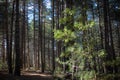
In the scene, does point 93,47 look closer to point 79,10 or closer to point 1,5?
point 79,10

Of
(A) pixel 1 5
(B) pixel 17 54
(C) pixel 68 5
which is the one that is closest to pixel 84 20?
(C) pixel 68 5

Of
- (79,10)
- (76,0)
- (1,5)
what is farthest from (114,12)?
(79,10)

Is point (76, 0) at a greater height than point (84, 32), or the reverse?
point (76, 0)

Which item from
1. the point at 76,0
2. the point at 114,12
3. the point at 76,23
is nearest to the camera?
the point at 76,23

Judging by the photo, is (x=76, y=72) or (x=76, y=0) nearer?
(x=76, y=72)

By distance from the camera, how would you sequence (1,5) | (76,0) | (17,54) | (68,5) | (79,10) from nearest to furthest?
(79,10) → (68,5) → (17,54) → (76,0) → (1,5)

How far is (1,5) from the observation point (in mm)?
24281

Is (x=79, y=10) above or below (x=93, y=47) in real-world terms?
above

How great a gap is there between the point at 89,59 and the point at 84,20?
1.61 m

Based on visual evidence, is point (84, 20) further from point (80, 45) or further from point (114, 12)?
point (114, 12)

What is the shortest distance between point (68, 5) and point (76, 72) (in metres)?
6.30

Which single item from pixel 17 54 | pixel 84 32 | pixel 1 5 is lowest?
pixel 17 54

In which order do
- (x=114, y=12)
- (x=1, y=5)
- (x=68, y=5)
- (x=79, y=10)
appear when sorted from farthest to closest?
(x=114, y=12) < (x=1, y=5) < (x=68, y=5) < (x=79, y=10)

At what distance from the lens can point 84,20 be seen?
9.75m
